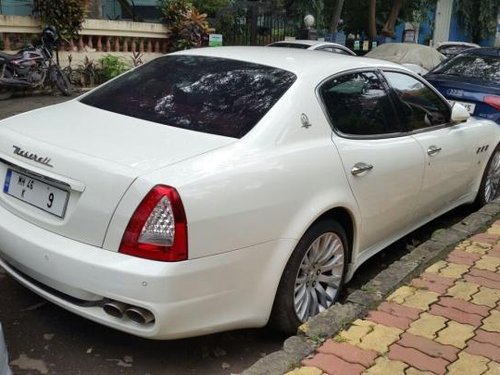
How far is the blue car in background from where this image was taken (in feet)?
Answer: 21.0

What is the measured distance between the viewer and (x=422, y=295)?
130 inches

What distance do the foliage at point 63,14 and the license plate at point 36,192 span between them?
7921 mm

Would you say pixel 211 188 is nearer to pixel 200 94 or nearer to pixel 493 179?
pixel 200 94

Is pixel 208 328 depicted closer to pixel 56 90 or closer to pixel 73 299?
pixel 73 299

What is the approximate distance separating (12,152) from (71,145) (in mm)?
379

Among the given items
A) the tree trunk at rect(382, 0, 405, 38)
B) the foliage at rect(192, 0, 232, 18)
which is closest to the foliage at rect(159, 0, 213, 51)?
the foliage at rect(192, 0, 232, 18)

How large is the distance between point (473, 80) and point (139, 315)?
5593 mm

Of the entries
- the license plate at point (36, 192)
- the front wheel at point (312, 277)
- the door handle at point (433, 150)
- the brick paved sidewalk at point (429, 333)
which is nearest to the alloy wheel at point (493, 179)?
the door handle at point (433, 150)

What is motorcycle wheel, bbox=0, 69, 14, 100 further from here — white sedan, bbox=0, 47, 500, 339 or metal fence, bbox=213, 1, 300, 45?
white sedan, bbox=0, 47, 500, 339

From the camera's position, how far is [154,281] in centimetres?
245

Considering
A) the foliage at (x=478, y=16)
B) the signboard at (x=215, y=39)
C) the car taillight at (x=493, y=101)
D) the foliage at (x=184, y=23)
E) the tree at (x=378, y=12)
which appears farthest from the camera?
the foliage at (x=478, y=16)

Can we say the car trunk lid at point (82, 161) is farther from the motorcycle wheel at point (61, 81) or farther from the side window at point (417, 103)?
the motorcycle wheel at point (61, 81)

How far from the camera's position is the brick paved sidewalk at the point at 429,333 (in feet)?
8.63

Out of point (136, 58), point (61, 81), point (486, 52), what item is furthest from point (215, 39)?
point (486, 52)
